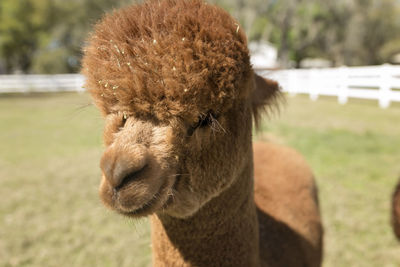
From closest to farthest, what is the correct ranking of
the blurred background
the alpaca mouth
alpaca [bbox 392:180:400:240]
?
the alpaca mouth
alpaca [bbox 392:180:400:240]
the blurred background

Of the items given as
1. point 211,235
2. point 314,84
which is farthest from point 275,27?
point 211,235

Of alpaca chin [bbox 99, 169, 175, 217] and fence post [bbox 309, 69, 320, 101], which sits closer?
alpaca chin [bbox 99, 169, 175, 217]

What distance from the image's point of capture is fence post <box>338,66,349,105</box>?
1221 centimetres

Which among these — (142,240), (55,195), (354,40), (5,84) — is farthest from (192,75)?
(354,40)

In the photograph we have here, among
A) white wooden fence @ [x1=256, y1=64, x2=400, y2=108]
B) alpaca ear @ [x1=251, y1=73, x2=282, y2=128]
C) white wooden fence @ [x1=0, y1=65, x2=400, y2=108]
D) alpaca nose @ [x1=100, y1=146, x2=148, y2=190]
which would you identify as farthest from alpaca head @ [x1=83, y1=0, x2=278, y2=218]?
white wooden fence @ [x1=256, y1=64, x2=400, y2=108]

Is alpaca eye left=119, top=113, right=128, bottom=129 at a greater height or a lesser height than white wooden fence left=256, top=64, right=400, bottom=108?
greater

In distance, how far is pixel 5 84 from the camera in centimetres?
2577

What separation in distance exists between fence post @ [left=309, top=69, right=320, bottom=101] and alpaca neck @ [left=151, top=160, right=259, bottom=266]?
15.0 m

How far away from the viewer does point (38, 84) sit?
26.5 meters

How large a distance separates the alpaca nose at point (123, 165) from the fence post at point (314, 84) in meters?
15.5

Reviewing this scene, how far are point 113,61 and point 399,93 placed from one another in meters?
10.2

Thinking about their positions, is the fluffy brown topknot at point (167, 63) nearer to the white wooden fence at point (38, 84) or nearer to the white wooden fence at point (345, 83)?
the white wooden fence at point (345, 83)

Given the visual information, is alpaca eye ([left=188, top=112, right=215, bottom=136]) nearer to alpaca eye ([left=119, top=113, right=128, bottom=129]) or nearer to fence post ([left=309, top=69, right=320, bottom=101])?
alpaca eye ([left=119, top=113, right=128, bottom=129])

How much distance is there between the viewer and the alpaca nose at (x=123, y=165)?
1135 millimetres
